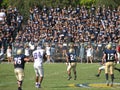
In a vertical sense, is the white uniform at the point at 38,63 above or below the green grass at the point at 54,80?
above

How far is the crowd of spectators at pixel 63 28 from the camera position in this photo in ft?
130

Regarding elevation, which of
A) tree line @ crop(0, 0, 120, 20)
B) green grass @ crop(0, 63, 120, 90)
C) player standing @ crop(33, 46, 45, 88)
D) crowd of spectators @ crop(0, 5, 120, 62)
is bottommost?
green grass @ crop(0, 63, 120, 90)

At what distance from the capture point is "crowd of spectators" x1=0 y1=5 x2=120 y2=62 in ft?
130

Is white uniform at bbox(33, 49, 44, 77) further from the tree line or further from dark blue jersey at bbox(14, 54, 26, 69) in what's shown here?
A: the tree line

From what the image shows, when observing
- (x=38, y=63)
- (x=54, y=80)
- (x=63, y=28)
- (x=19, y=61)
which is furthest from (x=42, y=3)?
(x=19, y=61)

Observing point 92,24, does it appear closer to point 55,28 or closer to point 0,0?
point 55,28

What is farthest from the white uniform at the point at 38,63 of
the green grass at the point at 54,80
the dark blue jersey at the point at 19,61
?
the dark blue jersey at the point at 19,61

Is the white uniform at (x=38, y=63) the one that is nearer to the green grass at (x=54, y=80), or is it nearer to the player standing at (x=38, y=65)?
the player standing at (x=38, y=65)

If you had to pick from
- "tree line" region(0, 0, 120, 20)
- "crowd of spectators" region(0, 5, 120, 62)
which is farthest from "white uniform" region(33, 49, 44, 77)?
"tree line" region(0, 0, 120, 20)

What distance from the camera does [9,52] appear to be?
39.5 meters

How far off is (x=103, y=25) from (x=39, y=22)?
581cm

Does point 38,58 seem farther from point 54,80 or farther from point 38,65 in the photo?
point 54,80

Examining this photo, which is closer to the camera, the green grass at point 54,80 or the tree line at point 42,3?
the green grass at point 54,80

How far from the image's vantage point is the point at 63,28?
131 ft
